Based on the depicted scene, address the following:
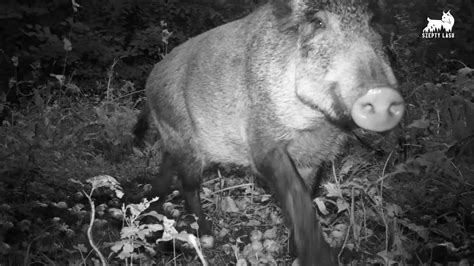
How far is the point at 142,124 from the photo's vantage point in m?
4.12

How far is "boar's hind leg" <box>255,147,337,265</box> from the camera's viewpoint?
2447 mm

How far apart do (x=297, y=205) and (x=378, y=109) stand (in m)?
0.59

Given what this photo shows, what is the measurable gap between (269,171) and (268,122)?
9.2 inches

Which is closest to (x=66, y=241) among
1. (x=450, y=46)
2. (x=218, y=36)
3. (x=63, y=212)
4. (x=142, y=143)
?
(x=63, y=212)

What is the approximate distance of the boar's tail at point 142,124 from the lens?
4.01 metres

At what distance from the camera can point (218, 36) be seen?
11.5 ft

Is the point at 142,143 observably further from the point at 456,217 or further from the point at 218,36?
the point at 456,217

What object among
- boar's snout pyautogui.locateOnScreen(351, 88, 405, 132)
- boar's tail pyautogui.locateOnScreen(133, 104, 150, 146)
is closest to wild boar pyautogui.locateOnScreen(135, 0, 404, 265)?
boar's snout pyautogui.locateOnScreen(351, 88, 405, 132)

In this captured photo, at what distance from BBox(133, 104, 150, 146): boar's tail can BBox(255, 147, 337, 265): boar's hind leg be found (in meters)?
1.34

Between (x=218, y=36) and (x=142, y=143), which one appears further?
(x=142, y=143)

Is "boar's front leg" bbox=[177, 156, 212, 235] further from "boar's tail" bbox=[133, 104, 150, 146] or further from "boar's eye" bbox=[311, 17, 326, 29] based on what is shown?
"boar's eye" bbox=[311, 17, 326, 29]

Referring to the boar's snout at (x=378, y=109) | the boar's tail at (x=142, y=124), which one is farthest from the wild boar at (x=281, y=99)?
the boar's tail at (x=142, y=124)

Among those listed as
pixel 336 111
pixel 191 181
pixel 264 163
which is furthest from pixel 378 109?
pixel 191 181

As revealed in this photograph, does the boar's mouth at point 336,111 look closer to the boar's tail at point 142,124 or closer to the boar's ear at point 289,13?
the boar's ear at point 289,13
